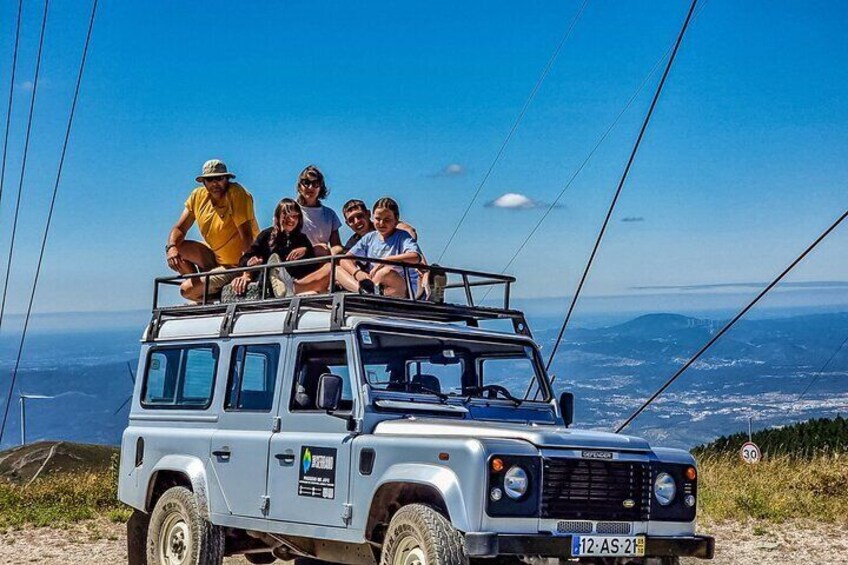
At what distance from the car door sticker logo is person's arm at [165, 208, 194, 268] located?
10.6 feet

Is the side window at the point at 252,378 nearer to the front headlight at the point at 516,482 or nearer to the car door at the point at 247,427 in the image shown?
the car door at the point at 247,427

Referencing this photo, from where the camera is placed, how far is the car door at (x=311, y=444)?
10.1m

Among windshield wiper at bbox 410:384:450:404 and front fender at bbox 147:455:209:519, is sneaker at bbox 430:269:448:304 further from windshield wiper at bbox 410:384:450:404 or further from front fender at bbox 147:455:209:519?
front fender at bbox 147:455:209:519

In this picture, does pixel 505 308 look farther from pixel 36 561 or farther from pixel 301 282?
pixel 36 561

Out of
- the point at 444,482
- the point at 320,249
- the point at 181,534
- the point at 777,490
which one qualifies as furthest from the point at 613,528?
the point at 777,490

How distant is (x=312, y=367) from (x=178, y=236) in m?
2.96

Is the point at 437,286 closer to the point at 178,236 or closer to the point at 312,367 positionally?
the point at 312,367

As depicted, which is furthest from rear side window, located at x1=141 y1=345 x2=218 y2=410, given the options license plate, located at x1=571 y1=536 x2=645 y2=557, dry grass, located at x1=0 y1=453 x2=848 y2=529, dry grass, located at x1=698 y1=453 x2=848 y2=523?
dry grass, located at x1=698 y1=453 x2=848 y2=523

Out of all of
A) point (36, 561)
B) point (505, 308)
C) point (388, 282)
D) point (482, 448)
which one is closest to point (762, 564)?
point (505, 308)

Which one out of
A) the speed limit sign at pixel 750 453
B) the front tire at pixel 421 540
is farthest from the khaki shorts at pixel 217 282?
the speed limit sign at pixel 750 453

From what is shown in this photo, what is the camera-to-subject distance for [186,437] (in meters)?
11.9

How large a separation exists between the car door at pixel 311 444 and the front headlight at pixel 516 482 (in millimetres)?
1462

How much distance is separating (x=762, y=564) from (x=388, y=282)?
188 inches

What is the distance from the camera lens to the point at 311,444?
1034cm
